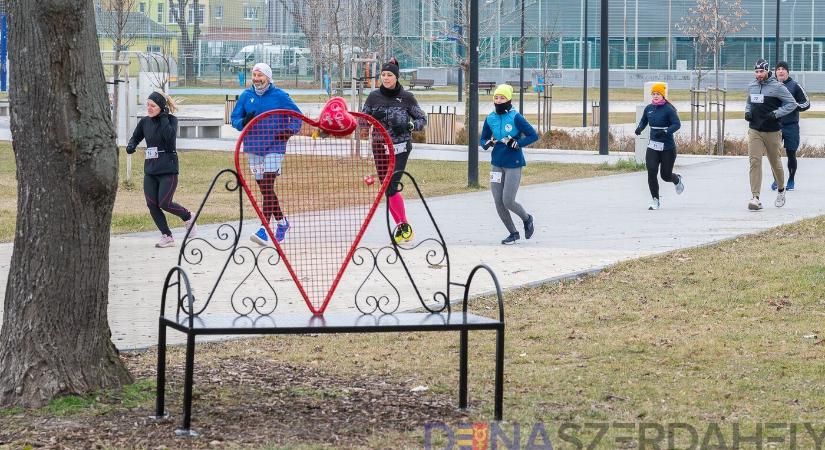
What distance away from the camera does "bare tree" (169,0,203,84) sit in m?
58.6

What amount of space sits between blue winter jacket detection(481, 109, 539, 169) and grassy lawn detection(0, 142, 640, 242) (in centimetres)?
371

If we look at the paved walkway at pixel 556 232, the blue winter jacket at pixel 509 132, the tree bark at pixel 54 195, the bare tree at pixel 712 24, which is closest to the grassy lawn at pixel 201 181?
the paved walkway at pixel 556 232

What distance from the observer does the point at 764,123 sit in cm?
1617

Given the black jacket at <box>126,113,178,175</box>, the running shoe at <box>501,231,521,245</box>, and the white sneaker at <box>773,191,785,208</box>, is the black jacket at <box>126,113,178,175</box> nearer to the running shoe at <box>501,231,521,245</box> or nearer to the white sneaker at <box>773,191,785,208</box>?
the running shoe at <box>501,231,521,245</box>

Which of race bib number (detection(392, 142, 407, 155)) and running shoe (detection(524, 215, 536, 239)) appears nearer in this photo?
race bib number (detection(392, 142, 407, 155))

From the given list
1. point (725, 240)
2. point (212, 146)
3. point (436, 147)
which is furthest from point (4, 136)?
point (725, 240)

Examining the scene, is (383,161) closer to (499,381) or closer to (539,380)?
(539,380)

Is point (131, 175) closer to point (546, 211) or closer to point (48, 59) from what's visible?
point (546, 211)

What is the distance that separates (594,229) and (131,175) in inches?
367

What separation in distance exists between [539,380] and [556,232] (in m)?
7.04

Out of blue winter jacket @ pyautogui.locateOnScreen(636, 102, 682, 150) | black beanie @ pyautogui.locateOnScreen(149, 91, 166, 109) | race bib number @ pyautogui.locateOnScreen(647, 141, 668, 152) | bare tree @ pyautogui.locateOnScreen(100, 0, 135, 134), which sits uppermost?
bare tree @ pyautogui.locateOnScreen(100, 0, 135, 134)

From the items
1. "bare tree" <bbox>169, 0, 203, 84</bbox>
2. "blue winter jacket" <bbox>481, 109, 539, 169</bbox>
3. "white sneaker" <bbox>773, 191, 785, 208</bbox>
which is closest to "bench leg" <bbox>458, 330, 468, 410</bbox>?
"blue winter jacket" <bbox>481, 109, 539, 169</bbox>

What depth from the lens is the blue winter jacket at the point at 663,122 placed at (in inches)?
622

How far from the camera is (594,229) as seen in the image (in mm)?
14203
